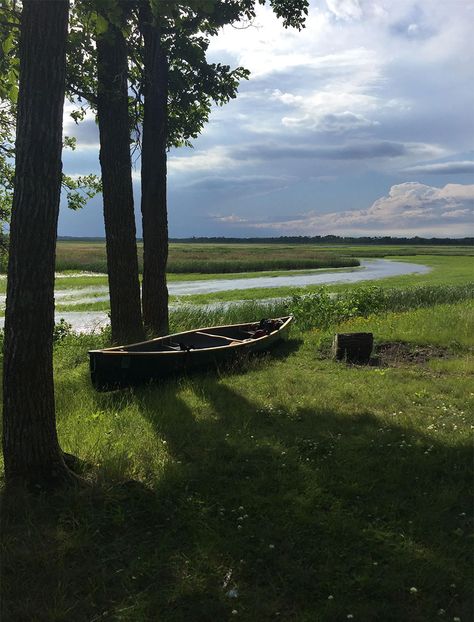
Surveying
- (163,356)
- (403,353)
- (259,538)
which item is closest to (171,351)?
(163,356)

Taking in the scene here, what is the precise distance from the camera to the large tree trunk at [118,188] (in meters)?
9.73

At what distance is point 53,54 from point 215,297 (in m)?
24.2

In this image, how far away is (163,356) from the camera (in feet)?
27.6

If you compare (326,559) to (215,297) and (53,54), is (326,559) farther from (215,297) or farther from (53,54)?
(215,297)

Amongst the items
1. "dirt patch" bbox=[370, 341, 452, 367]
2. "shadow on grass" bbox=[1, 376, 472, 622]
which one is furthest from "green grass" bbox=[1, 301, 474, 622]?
"dirt patch" bbox=[370, 341, 452, 367]

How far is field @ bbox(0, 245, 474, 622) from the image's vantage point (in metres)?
3.31

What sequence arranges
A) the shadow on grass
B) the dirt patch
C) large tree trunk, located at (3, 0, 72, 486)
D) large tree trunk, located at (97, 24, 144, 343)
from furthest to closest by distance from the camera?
the dirt patch
large tree trunk, located at (97, 24, 144, 343)
large tree trunk, located at (3, 0, 72, 486)
the shadow on grass

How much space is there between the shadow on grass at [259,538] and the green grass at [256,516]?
0.01 m

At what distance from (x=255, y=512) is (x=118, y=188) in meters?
7.77

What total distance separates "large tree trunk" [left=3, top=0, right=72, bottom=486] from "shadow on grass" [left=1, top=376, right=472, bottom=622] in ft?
1.93

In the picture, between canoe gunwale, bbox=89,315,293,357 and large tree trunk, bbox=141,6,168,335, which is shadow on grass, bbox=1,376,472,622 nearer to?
canoe gunwale, bbox=89,315,293,357

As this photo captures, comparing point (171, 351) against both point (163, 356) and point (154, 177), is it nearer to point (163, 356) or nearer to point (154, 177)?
point (163, 356)

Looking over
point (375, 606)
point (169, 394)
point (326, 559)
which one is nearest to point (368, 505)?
point (326, 559)

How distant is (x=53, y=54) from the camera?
4.40 m
